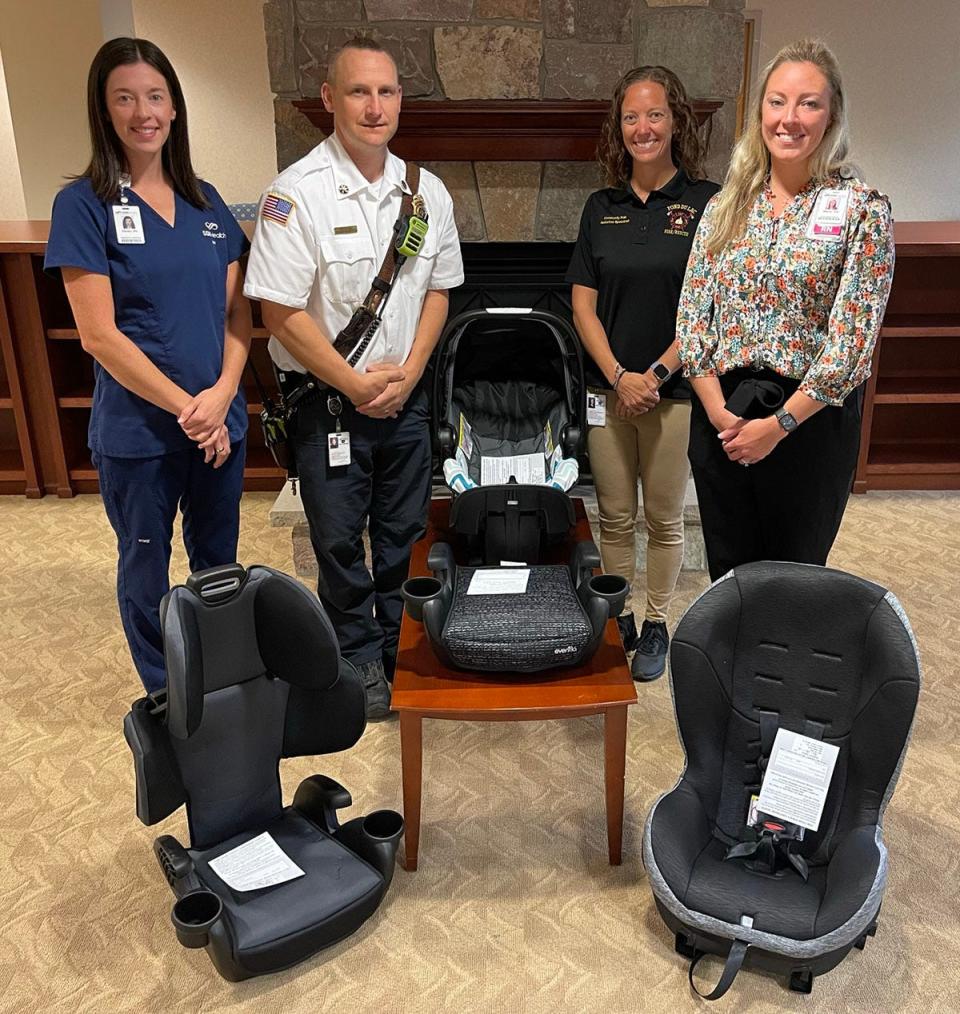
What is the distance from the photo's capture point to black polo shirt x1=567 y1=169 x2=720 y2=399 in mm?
2471

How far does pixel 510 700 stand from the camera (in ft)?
6.57

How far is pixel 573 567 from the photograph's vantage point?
239 cm

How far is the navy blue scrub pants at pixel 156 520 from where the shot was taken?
2270 mm

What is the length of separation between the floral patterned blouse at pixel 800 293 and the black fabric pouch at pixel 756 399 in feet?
0.13

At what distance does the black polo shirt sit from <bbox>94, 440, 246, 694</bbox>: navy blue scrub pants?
40.7 inches

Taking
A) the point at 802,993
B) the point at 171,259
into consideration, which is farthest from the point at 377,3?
the point at 802,993

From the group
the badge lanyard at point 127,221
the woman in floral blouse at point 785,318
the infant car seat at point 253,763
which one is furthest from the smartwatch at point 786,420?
the badge lanyard at point 127,221

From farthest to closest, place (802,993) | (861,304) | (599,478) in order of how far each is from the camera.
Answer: (599,478) < (861,304) < (802,993)

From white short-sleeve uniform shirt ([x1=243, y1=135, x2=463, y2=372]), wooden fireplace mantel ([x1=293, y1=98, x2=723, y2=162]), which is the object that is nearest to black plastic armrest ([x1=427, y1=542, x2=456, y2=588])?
white short-sleeve uniform shirt ([x1=243, y1=135, x2=463, y2=372])

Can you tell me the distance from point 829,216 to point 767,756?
110cm

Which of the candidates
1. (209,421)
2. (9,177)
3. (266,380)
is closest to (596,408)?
(209,421)

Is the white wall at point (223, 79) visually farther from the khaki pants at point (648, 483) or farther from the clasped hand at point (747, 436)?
the clasped hand at point (747, 436)

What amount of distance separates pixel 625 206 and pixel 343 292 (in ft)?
2.56

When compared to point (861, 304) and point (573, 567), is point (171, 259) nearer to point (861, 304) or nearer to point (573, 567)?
point (573, 567)
